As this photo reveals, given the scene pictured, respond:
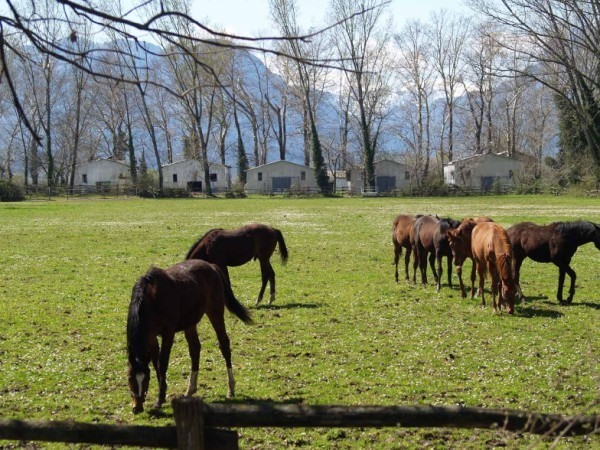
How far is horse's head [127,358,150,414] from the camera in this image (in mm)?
6062

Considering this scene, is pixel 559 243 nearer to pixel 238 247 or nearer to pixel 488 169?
pixel 238 247

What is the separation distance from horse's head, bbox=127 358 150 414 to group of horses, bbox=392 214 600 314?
7.05 m

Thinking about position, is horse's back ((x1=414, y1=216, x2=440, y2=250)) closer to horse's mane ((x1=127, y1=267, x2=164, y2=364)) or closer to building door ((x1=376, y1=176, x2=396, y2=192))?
horse's mane ((x1=127, y1=267, x2=164, y2=364))

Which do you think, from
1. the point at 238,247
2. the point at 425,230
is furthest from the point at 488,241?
the point at 238,247

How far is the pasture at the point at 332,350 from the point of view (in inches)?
262

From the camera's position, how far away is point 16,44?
150 inches

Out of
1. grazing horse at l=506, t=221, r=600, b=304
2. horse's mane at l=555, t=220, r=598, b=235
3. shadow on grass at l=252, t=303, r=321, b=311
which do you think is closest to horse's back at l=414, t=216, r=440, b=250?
grazing horse at l=506, t=221, r=600, b=304

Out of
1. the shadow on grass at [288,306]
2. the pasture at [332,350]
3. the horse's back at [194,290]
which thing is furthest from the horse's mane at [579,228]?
the horse's back at [194,290]

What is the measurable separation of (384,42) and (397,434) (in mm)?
66560

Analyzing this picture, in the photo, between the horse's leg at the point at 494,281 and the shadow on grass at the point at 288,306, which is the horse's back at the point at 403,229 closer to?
the horse's leg at the point at 494,281

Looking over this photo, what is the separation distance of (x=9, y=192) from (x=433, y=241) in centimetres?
5497

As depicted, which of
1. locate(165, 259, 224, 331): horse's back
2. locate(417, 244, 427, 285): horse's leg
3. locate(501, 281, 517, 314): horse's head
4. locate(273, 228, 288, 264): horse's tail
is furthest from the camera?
locate(417, 244, 427, 285): horse's leg

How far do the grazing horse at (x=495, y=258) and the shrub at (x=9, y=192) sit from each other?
55.9 metres

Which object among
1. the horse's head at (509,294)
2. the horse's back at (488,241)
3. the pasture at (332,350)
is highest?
the horse's back at (488,241)
